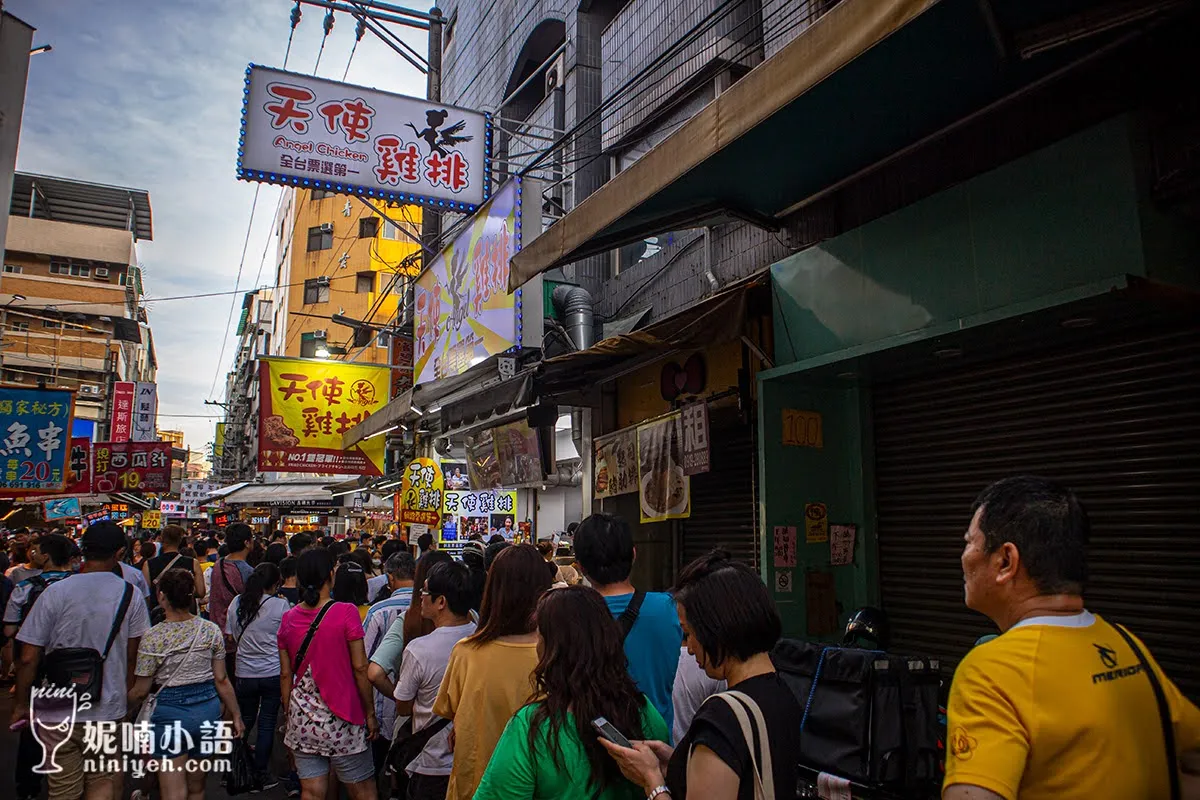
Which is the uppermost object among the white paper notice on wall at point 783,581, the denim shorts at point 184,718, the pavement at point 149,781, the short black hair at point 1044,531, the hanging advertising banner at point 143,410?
the hanging advertising banner at point 143,410

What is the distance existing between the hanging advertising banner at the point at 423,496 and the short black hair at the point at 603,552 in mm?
6675

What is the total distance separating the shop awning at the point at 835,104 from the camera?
12.1 ft

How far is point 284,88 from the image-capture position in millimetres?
10984

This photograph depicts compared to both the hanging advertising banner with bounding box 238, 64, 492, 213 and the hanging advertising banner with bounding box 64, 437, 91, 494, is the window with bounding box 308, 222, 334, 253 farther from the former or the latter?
the hanging advertising banner with bounding box 238, 64, 492, 213

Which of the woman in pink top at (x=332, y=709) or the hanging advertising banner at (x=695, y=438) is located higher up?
the hanging advertising banner at (x=695, y=438)

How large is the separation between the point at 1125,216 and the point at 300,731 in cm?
561

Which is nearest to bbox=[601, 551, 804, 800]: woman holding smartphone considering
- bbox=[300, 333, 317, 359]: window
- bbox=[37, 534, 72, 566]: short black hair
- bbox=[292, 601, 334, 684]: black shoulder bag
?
bbox=[292, 601, 334, 684]: black shoulder bag

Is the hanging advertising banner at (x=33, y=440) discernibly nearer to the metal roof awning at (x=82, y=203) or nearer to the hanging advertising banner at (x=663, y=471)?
the hanging advertising banner at (x=663, y=471)

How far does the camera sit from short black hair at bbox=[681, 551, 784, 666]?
7.72ft

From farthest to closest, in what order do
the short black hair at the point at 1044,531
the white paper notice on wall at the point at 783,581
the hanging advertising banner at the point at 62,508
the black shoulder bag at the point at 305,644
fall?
the hanging advertising banner at the point at 62,508 < the white paper notice on wall at the point at 783,581 < the black shoulder bag at the point at 305,644 < the short black hair at the point at 1044,531

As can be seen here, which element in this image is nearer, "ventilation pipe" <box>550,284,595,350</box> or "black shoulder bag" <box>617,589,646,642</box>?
"black shoulder bag" <box>617,589,646,642</box>

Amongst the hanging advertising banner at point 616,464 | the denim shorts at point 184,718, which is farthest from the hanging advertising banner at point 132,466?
the denim shorts at point 184,718

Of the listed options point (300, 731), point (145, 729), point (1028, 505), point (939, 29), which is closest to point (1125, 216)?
point (939, 29)

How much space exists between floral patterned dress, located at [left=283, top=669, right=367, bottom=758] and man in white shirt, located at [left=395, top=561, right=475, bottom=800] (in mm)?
937
